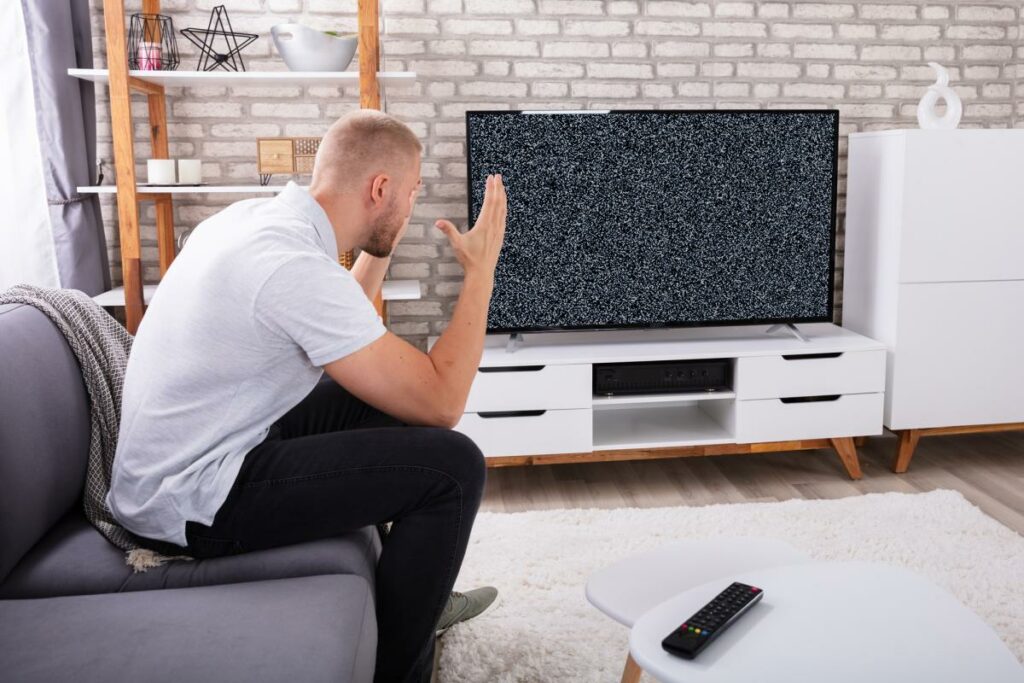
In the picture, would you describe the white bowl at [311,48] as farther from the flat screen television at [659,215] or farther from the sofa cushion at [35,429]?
the sofa cushion at [35,429]

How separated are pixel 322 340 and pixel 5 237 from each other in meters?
1.89

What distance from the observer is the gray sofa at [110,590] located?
3.99 ft

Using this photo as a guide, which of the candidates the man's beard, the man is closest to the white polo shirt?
the man

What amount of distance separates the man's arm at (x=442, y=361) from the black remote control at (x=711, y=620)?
56 centimetres

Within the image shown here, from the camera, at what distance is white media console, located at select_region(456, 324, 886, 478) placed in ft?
9.87

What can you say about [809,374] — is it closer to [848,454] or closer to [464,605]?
[848,454]

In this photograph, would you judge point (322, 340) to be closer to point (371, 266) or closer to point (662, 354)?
point (371, 266)

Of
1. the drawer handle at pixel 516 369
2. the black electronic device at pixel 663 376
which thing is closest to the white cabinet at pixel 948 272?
the black electronic device at pixel 663 376

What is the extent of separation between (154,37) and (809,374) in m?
2.45

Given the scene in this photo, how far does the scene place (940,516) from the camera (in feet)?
9.00

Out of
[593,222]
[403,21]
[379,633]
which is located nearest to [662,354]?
[593,222]

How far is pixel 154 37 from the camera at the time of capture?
3107 millimetres

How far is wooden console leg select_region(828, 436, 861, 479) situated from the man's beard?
1935mm

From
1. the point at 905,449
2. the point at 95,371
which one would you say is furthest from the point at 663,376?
the point at 95,371
